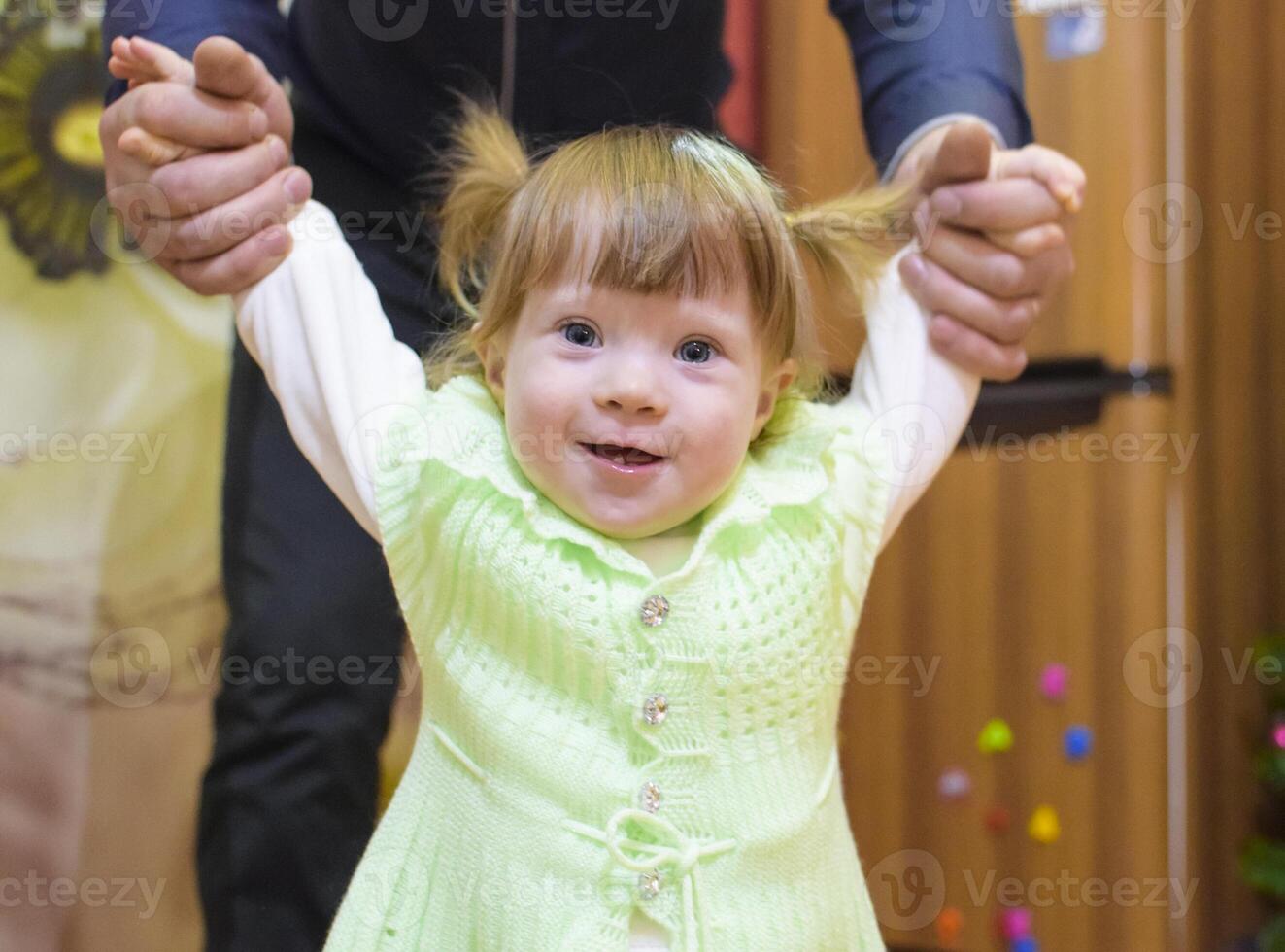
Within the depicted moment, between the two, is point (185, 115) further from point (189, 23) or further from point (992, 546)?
point (992, 546)

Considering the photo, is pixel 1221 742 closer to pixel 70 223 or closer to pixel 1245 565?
pixel 1245 565

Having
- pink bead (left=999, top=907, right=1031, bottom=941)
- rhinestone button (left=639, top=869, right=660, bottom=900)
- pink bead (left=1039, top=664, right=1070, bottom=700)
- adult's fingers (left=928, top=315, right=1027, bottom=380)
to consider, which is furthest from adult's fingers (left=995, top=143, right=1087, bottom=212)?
pink bead (left=999, top=907, right=1031, bottom=941)

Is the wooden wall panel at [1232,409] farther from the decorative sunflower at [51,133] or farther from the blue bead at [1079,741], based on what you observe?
the decorative sunflower at [51,133]

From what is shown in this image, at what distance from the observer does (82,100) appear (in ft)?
4.31

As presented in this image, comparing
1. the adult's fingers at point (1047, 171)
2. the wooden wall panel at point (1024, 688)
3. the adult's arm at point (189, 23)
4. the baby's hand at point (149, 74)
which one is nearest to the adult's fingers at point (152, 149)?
the baby's hand at point (149, 74)

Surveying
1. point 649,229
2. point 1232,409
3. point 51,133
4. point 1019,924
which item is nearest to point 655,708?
point 649,229

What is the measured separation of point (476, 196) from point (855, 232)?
28 centimetres

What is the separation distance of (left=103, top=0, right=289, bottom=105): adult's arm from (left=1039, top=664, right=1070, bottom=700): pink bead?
1.25 metres

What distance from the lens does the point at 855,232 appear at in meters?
0.91

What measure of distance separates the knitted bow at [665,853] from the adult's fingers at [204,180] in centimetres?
50

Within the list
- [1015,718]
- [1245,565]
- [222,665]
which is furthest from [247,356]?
[1245,565]

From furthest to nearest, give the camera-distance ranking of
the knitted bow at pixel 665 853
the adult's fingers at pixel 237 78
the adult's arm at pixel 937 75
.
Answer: the adult's arm at pixel 937 75 → the adult's fingers at pixel 237 78 → the knitted bow at pixel 665 853

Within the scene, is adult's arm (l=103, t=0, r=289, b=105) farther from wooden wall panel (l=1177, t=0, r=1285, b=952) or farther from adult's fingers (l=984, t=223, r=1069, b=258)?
wooden wall panel (l=1177, t=0, r=1285, b=952)

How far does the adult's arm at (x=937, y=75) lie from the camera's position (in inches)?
40.6
